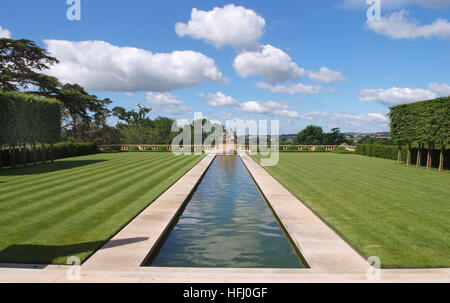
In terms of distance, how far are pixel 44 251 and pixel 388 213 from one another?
9272 millimetres

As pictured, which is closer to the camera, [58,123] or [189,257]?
[189,257]

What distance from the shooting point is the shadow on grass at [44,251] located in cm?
602

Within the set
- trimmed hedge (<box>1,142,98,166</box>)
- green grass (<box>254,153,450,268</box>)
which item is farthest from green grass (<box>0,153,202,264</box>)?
trimmed hedge (<box>1,142,98,166</box>)

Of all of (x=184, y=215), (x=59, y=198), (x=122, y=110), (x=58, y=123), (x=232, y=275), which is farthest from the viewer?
(x=122, y=110)

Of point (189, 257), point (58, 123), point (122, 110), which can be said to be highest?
point (122, 110)

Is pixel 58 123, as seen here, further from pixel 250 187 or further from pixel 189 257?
pixel 189 257

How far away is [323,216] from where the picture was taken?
30.8 feet

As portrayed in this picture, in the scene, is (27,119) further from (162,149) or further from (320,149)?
(320,149)

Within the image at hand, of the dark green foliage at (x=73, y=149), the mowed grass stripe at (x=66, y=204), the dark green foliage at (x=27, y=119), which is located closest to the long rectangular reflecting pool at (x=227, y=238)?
the mowed grass stripe at (x=66, y=204)

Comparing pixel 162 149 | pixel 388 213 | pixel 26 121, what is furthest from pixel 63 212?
pixel 162 149

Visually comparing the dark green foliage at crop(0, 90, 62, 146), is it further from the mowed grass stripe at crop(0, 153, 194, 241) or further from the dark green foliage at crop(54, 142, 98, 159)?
the mowed grass stripe at crop(0, 153, 194, 241)
